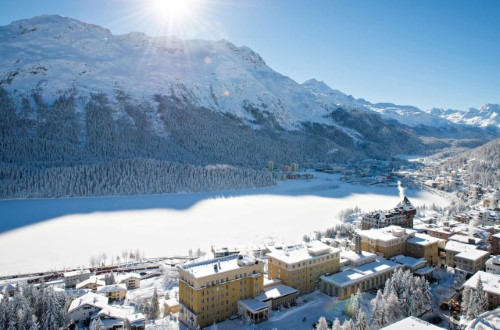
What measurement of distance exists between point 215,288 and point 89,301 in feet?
37.1

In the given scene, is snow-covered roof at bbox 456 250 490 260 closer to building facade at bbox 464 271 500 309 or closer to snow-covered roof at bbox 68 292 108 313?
building facade at bbox 464 271 500 309

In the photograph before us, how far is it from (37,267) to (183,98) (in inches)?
6294

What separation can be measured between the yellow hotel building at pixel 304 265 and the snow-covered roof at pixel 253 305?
4.52 metres

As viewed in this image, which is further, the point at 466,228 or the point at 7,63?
the point at 7,63

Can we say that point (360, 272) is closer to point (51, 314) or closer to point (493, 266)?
point (493, 266)

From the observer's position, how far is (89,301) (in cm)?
3350

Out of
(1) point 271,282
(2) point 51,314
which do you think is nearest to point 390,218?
(1) point 271,282

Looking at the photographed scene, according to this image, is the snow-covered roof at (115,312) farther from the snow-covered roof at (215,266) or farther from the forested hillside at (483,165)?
the forested hillside at (483,165)

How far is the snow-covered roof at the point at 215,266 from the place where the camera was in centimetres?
3130

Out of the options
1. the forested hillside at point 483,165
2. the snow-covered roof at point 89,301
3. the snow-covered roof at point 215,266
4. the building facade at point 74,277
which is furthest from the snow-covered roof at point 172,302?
the forested hillside at point 483,165

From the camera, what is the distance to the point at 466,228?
52812mm

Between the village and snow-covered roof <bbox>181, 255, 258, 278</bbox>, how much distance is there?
0.28 ft

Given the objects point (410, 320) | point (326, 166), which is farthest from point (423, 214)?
point (326, 166)

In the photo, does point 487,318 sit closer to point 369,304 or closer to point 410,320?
point 410,320
